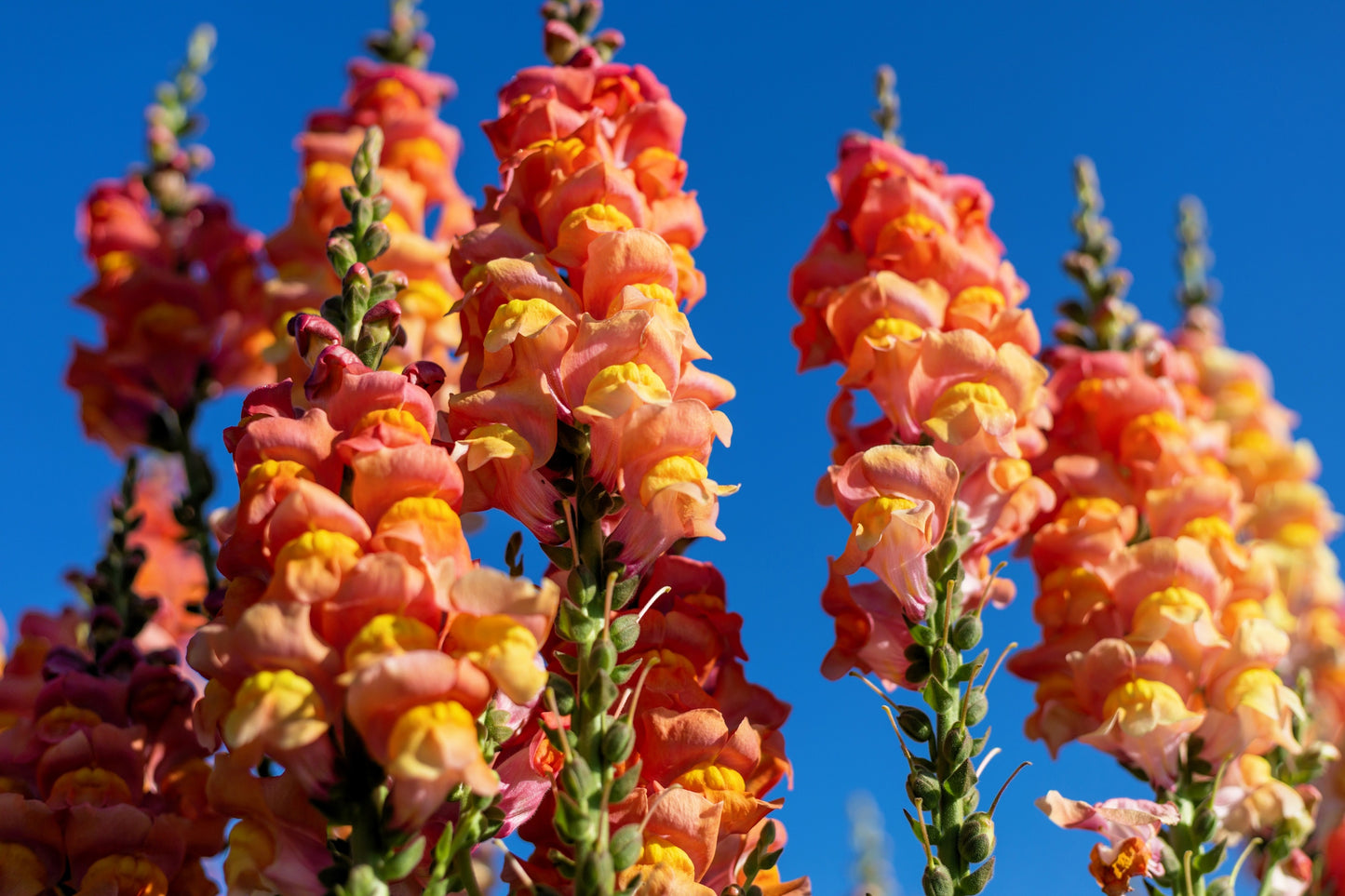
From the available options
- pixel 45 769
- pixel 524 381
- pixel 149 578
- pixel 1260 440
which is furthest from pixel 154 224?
pixel 1260 440

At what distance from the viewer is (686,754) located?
2.60 m

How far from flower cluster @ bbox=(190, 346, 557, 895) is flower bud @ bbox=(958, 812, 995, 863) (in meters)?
0.90

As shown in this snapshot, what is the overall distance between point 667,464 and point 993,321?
1.12m

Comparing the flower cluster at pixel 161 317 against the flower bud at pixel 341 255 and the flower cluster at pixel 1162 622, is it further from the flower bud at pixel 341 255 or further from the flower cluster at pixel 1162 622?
the flower cluster at pixel 1162 622

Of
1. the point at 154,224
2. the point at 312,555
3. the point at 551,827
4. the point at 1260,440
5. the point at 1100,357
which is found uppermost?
the point at 1260,440

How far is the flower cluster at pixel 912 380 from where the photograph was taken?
285 centimetres

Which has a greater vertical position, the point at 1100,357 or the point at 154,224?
the point at 154,224

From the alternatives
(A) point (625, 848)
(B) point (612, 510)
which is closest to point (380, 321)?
(B) point (612, 510)

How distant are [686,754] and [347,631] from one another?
752 mm

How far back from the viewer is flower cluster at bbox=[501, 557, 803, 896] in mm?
2455

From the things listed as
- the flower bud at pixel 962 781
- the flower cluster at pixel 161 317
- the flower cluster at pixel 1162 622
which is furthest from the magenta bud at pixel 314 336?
the flower cluster at pixel 161 317

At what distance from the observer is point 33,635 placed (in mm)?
3836

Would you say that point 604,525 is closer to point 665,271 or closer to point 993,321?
point 665,271

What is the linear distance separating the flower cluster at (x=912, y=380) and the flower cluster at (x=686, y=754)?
33 centimetres
